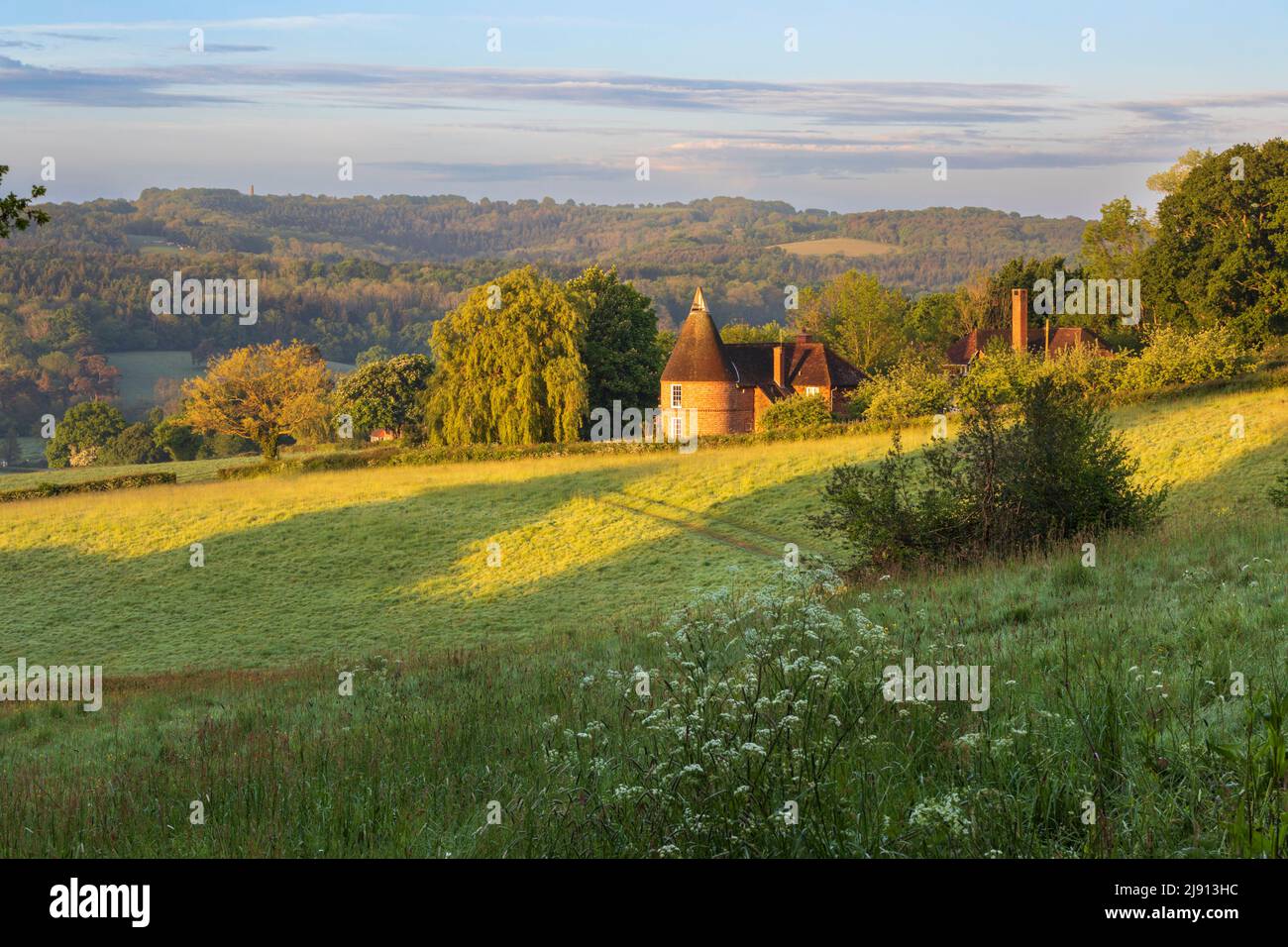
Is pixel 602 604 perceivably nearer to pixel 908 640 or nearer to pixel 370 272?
Answer: pixel 908 640

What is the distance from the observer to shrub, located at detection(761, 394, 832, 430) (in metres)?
66.5

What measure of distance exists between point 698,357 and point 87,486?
41.5 m
